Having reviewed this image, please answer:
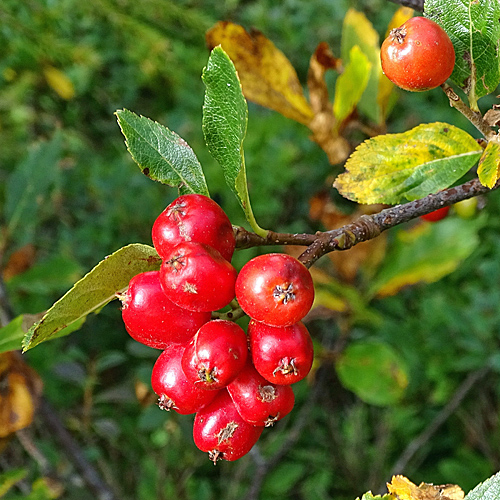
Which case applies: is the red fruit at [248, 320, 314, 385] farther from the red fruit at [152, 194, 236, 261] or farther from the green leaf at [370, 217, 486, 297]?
the green leaf at [370, 217, 486, 297]

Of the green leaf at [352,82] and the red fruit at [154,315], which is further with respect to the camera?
the green leaf at [352,82]

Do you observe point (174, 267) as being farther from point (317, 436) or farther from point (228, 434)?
point (317, 436)

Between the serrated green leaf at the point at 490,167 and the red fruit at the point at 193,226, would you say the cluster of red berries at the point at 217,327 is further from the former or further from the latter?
the serrated green leaf at the point at 490,167

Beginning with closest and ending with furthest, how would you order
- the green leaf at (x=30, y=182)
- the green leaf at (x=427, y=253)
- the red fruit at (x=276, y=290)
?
1. the red fruit at (x=276, y=290)
2. the green leaf at (x=30, y=182)
3. the green leaf at (x=427, y=253)

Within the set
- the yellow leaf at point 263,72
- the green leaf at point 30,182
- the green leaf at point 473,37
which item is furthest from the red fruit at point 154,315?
the green leaf at point 30,182

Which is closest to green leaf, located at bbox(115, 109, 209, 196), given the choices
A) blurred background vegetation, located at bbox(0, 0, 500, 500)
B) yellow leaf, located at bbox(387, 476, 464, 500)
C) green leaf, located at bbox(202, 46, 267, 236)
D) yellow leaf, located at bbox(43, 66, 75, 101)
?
green leaf, located at bbox(202, 46, 267, 236)

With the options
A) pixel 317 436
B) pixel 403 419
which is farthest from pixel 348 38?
pixel 317 436
